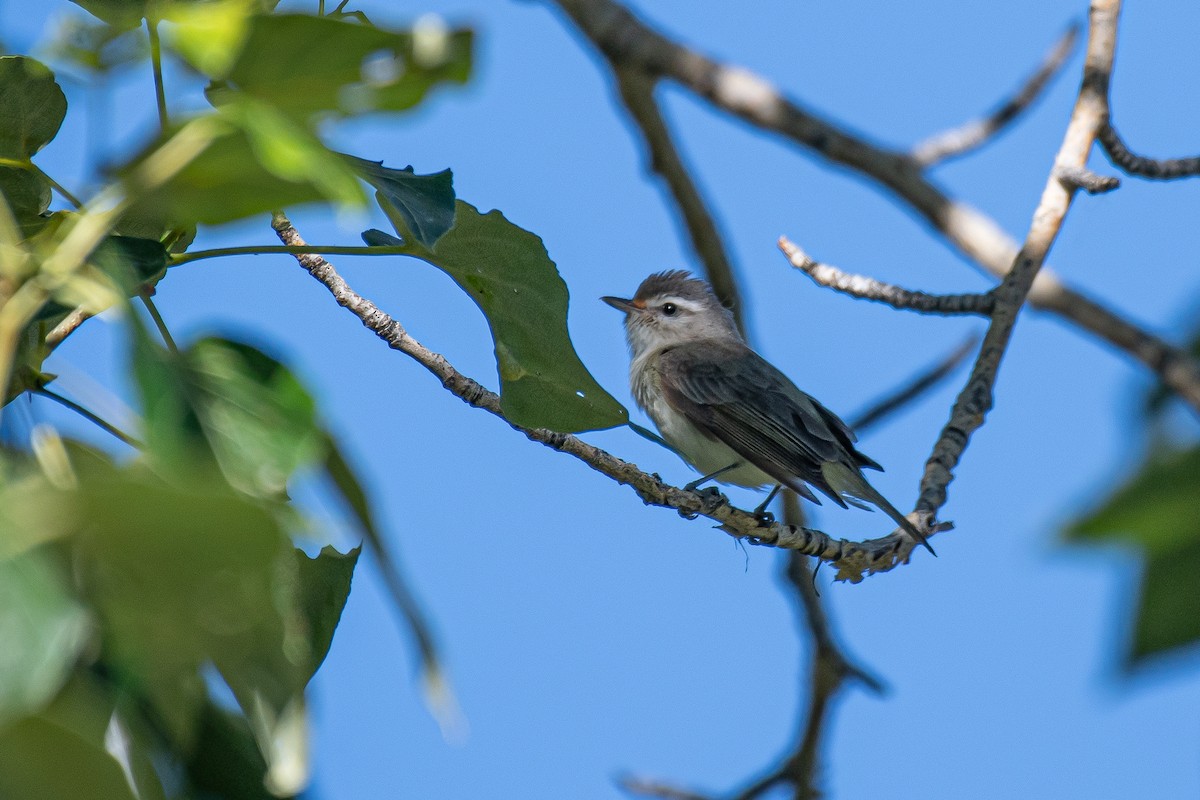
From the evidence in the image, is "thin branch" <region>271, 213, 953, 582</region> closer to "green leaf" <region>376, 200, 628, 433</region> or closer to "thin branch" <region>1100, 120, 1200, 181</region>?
"green leaf" <region>376, 200, 628, 433</region>

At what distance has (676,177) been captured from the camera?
4.78m

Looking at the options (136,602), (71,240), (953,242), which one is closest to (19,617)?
(136,602)

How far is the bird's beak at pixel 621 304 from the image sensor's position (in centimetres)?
602

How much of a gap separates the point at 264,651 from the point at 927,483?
2.42m

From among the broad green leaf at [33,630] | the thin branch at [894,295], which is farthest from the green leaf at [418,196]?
the thin branch at [894,295]

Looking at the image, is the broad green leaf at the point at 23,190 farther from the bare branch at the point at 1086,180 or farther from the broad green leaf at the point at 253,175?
the bare branch at the point at 1086,180

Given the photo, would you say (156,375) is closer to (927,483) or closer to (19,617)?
(19,617)

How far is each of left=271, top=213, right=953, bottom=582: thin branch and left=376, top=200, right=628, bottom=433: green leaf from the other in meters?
0.10

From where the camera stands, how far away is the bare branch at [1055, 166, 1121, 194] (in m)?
3.01

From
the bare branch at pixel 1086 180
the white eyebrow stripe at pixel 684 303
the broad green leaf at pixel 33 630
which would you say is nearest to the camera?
the broad green leaf at pixel 33 630

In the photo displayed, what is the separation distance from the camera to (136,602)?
599 mm

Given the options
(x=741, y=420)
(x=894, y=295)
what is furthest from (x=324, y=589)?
(x=741, y=420)

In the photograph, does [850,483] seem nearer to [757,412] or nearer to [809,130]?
[757,412]

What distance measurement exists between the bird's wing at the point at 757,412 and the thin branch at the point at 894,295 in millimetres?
905
